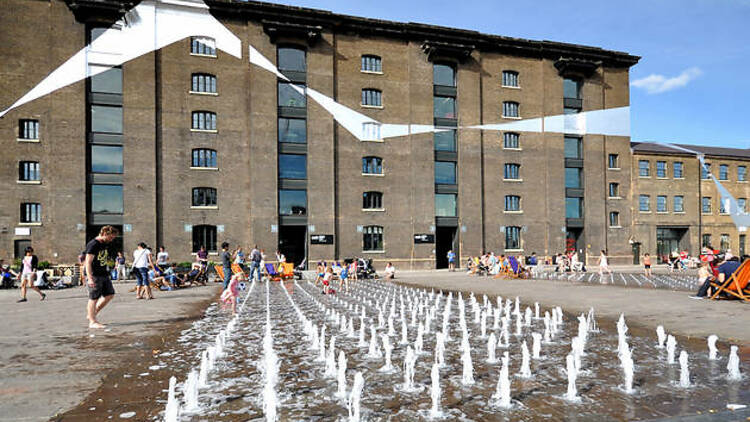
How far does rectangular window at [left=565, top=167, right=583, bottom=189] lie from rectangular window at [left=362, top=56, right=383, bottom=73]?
19.5m

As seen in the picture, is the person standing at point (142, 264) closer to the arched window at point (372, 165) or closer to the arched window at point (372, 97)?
the arched window at point (372, 165)

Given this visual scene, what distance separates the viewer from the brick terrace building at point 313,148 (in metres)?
31.0

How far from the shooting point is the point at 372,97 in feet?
123

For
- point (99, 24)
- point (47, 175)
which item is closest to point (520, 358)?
point (47, 175)

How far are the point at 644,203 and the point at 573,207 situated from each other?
25.7ft

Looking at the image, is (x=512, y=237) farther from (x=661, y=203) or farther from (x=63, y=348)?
(x=63, y=348)

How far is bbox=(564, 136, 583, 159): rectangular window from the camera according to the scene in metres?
42.8

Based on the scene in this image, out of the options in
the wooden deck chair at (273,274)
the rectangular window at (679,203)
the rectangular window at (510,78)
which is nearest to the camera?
the wooden deck chair at (273,274)

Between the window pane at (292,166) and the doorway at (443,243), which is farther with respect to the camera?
the doorway at (443,243)

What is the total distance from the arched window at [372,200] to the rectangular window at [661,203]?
27.9 m

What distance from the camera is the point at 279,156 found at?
35.1m

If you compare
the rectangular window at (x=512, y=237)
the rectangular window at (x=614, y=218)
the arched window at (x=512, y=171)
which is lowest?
the rectangular window at (x=512, y=237)

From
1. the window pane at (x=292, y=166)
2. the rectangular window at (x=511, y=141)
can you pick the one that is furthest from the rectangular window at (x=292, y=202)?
the rectangular window at (x=511, y=141)

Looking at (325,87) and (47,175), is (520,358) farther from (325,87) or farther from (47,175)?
(47,175)
